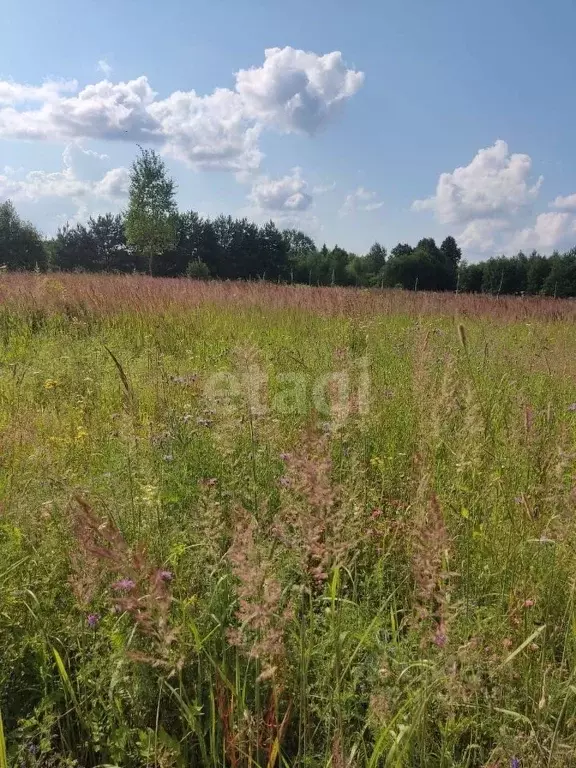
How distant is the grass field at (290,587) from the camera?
1.04 meters

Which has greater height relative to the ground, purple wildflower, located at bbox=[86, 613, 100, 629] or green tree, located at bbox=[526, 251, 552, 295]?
green tree, located at bbox=[526, 251, 552, 295]

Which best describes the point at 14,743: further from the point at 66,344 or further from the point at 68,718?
the point at 66,344

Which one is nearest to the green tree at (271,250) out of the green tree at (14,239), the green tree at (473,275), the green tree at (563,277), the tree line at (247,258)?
the tree line at (247,258)

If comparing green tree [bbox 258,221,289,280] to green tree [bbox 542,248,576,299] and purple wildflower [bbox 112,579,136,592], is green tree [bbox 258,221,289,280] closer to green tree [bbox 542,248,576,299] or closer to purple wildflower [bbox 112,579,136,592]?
green tree [bbox 542,248,576,299]

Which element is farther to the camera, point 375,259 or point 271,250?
point 375,259

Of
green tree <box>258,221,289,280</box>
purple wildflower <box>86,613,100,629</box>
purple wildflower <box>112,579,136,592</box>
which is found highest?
green tree <box>258,221,289,280</box>

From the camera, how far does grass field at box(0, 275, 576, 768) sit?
41.1 inches

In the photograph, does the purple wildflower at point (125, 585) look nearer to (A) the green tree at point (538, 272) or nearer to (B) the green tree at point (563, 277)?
(B) the green tree at point (563, 277)

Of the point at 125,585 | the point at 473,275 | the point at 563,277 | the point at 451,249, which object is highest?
the point at 451,249

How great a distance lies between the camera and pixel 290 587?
1526mm

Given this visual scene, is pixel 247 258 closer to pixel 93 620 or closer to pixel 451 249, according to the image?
pixel 451 249

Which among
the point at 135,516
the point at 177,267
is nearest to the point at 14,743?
the point at 135,516

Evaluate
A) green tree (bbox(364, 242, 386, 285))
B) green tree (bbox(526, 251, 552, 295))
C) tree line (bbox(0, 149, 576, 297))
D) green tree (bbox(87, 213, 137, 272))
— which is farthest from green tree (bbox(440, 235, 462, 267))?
green tree (bbox(87, 213, 137, 272))

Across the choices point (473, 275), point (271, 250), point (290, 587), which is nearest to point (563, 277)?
point (473, 275)
